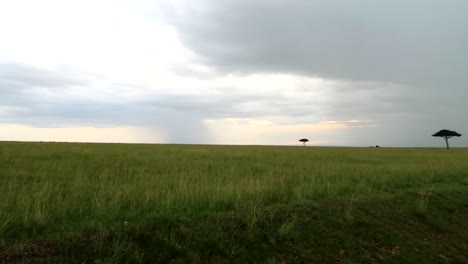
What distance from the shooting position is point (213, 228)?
6145mm

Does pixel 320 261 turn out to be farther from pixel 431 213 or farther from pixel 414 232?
pixel 431 213

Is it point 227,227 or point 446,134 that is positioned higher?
point 446,134

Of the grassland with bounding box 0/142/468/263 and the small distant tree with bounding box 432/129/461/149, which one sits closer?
the grassland with bounding box 0/142/468/263

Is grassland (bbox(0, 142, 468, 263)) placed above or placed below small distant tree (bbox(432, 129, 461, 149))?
below

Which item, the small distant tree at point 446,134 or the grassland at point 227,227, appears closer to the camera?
the grassland at point 227,227

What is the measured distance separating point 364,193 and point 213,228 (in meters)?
6.87

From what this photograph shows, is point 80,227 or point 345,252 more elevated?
point 80,227

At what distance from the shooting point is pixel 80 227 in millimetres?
5785

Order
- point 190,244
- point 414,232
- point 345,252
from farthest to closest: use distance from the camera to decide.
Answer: point 414,232, point 345,252, point 190,244

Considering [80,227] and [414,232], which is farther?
[414,232]

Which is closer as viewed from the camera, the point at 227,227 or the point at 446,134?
the point at 227,227

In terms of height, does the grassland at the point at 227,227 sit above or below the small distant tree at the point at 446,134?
below

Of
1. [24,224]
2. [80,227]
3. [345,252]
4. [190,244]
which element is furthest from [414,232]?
[24,224]

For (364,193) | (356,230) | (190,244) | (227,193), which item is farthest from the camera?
(364,193)
